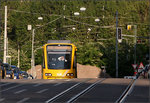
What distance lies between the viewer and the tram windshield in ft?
122

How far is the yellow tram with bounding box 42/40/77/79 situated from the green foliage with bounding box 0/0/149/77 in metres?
50.2

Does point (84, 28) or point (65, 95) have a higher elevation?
point (84, 28)

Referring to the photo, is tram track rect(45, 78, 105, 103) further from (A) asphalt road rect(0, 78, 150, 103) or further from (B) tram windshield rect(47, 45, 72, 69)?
(B) tram windshield rect(47, 45, 72, 69)

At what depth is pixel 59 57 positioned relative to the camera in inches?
1459

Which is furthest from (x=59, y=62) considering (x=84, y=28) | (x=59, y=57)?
(x=84, y=28)

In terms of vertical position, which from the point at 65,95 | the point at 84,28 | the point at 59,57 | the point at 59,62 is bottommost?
the point at 65,95

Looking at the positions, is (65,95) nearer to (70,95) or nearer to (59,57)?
(70,95)

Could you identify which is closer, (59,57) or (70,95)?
(70,95)

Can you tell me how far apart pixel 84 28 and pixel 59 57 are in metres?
72.8

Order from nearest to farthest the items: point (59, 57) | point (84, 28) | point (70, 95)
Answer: point (70, 95) → point (59, 57) → point (84, 28)

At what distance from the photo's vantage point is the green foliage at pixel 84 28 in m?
94.8

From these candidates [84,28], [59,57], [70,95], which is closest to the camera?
[70,95]

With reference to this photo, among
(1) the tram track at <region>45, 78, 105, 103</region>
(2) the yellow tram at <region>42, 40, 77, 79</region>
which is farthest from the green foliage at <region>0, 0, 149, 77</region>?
(1) the tram track at <region>45, 78, 105, 103</region>

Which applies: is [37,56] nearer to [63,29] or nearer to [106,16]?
[63,29]
